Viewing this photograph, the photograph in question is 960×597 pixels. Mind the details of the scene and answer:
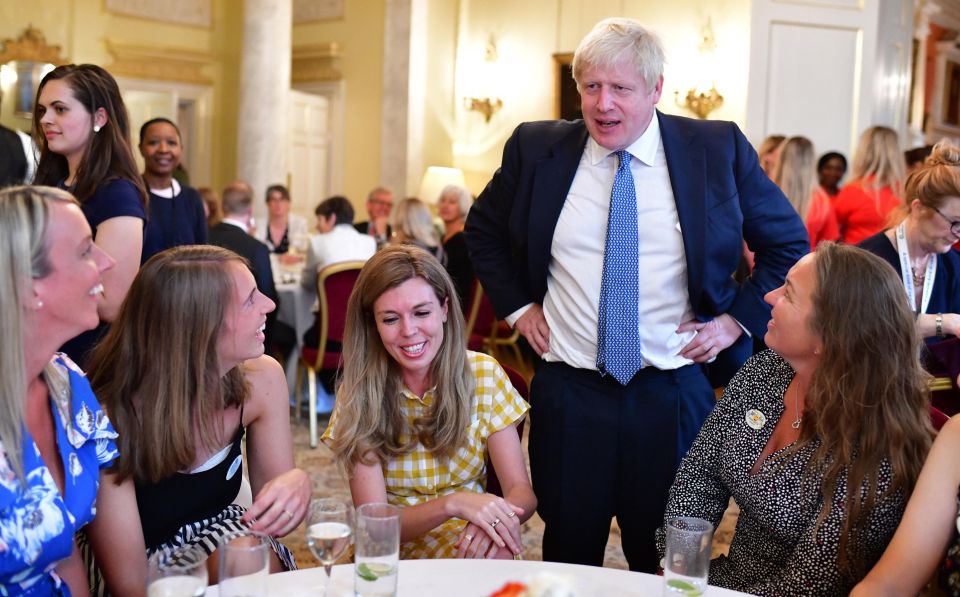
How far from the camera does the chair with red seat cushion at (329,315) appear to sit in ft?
16.2

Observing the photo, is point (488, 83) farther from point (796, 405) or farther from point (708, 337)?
point (796, 405)

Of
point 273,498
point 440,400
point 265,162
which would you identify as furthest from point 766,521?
point 265,162

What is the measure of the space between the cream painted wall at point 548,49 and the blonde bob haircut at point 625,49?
6057 millimetres

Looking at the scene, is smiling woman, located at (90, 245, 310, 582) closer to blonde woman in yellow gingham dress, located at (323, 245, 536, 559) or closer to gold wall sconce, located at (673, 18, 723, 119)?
blonde woman in yellow gingham dress, located at (323, 245, 536, 559)

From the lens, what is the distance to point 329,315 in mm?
5047

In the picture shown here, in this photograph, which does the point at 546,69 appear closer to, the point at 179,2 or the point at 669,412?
the point at 179,2

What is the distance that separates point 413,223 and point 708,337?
4140 millimetres

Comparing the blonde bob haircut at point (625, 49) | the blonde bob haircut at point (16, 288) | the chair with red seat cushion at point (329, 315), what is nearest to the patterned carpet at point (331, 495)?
the chair with red seat cushion at point (329, 315)

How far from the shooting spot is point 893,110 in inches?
297

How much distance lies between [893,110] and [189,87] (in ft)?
22.9

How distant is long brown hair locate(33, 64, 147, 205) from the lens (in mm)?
2648

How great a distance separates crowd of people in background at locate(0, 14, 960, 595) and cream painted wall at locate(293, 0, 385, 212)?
7.51 metres

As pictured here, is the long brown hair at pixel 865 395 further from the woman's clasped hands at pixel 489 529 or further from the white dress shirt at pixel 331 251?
the white dress shirt at pixel 331 251

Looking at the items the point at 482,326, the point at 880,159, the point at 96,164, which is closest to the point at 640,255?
the point at 96,164
